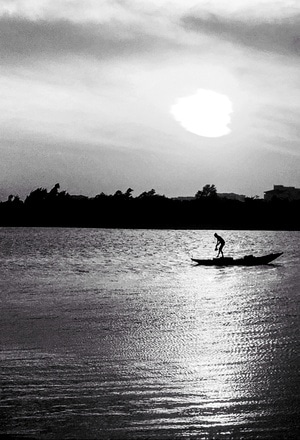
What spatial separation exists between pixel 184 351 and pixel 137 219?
594 feet

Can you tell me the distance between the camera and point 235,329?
66.9ft

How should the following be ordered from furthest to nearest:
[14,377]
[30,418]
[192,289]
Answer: [192,289], [14,377], [30,418]

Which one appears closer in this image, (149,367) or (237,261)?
(149,367)

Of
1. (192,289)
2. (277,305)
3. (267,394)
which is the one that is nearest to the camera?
(267,394)

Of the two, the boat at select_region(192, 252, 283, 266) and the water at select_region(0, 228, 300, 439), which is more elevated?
the boat at select_region(192, 252, 283, 266)

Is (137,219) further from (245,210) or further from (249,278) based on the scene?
(249,278)

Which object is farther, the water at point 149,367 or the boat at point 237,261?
the boat at point 237,261

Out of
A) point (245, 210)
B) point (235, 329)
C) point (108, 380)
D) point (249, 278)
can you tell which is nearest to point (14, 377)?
point (108, 380)

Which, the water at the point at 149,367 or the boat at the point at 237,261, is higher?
the boat at the point at 237,261

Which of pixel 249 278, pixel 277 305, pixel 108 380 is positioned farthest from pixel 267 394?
pixel 249 278

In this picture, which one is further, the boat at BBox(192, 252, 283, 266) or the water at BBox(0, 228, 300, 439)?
the boat at BBox(192, 252, 283, 266)

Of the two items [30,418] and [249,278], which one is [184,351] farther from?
[249,278]

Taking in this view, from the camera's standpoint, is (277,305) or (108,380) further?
(277,305)

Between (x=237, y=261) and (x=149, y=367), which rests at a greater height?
(x=237, y=261)
